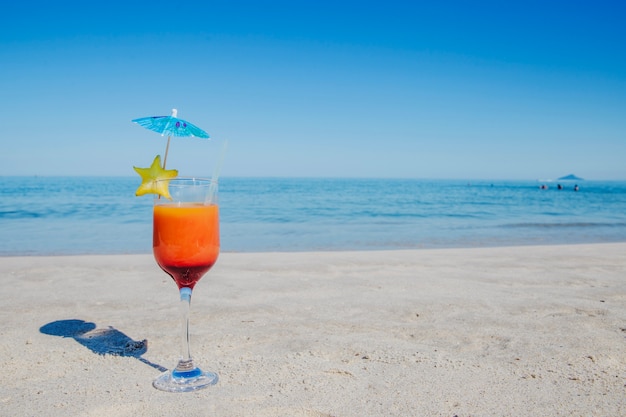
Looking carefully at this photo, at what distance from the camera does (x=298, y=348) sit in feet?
8.22

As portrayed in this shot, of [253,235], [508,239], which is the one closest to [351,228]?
[253,235]

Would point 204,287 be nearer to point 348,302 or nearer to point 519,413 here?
point 348,302

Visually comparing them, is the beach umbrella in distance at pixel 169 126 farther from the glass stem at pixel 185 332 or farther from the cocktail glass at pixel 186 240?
the glass stem at pixel 185 332

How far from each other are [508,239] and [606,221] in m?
7.38

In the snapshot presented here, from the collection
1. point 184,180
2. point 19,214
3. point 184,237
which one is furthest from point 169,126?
point 19,214

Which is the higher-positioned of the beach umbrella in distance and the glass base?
the beach umbrella in distance

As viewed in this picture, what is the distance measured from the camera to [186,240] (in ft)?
6.50

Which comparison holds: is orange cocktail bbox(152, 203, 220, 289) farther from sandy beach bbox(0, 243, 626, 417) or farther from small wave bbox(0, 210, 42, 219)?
small wave bbox(0, 210, 42, 219)

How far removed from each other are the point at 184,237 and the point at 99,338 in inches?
45.6

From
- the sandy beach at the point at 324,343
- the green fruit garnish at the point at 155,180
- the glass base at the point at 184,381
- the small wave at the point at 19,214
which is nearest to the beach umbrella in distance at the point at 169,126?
the green fruit garnish at the point at 155,180

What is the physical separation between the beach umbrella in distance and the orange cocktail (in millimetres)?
254

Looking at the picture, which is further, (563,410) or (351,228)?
(351,228)

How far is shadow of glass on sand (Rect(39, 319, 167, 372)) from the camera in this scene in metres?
2.45

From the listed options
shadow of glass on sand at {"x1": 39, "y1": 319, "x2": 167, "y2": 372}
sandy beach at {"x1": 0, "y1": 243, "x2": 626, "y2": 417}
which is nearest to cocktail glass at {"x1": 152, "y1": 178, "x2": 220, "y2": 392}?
sandy beach at {"x1": 0, "y1": 243, "x2": 626, "y2": 417}
